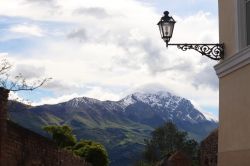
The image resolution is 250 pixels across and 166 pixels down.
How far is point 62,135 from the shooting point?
1121 inches

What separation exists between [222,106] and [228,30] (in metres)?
1.25

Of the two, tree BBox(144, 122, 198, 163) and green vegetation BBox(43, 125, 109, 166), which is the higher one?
tree BBox(144, 122, 198, 163)

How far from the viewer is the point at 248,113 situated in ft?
27.9

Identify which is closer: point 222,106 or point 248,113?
point 248,113

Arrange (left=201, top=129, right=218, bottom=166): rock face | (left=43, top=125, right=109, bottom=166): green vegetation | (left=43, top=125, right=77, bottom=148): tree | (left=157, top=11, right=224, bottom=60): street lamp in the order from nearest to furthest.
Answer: (left=157, top=11, right=224, bottom=60): street lamp
(left=201, top=129, right=218, bottom=166): rock face
(left=43, top=125, right=77, bottom=148): tree
(left=43, top=125, right=109, bottom=166): green vegetation

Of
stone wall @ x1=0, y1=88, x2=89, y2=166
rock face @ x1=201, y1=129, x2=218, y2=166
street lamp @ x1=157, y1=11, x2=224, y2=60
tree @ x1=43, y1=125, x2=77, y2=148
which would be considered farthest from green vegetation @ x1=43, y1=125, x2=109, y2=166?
street lamp @ x1=157, y1=11, x2=224, y2=60

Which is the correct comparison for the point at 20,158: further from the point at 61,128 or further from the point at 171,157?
the point at 61,128

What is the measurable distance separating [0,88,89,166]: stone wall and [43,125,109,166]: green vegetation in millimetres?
12819

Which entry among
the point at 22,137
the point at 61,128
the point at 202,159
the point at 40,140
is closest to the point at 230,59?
the point at 22,137

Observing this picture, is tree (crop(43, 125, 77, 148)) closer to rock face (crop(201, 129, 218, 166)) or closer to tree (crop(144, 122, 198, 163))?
rock face (crop(201, 129, 218, 166))

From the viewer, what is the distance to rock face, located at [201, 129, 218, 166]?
16.1 m

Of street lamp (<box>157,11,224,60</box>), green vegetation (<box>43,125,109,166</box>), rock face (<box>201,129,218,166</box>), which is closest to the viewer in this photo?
street lamp (<box>157,11,224,60</box>)

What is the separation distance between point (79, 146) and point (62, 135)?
2.78 metres

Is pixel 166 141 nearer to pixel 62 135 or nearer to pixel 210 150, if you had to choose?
pixel 62 135
